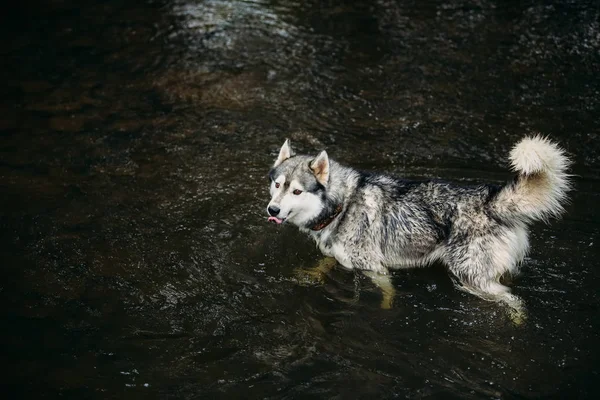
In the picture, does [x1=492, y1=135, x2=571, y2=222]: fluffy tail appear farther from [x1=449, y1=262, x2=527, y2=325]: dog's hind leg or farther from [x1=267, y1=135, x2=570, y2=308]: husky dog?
[x1=449, y1=262, x2=527, y2=325]: dog's hind leg

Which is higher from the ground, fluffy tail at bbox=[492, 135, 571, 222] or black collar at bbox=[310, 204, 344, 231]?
fluffy tail at bbox=[492, 135, 571, 222]

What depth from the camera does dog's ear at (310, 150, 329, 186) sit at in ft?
21.8

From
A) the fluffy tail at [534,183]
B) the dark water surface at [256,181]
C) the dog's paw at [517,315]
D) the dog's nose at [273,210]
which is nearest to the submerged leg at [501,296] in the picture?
the dog's paw at [517,315]

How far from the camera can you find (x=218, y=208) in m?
8.37

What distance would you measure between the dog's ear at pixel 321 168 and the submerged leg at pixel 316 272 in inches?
46.7

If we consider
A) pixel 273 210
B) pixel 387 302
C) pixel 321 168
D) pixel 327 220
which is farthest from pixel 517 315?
pixel 273 210

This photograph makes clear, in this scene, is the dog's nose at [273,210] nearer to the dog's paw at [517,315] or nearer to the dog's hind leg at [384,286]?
the dog's hind leg at [384,286]

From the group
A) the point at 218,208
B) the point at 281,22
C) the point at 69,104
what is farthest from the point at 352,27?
the point at 218,208

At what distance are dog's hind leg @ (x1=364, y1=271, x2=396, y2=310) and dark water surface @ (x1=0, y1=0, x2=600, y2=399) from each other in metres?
0.09

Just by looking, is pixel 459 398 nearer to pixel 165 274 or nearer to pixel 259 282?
pixel 259 282

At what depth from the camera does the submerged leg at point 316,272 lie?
712 cm

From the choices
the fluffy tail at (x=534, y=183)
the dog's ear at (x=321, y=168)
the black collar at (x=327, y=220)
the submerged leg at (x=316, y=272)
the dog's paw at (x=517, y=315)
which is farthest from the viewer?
the submerged leg at (x=316, y=272)

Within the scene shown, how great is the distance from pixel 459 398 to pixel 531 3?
1351cm

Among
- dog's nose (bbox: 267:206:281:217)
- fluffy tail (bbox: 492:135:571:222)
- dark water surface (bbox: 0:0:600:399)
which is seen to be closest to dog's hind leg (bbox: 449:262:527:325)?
dark water surface (bbox: 0:0:600:399)
